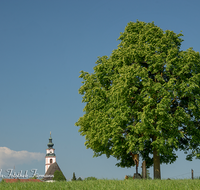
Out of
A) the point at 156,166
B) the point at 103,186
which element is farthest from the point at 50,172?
the point at 103,186

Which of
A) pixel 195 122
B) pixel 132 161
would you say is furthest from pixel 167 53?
pixel 132 161

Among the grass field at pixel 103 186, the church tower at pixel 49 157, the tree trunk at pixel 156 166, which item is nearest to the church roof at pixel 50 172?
the church tower at pixel 49 157

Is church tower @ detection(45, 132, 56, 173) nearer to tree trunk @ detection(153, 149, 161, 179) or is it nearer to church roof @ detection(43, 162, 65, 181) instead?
church roof @ detection(43, 162, 65, 181)

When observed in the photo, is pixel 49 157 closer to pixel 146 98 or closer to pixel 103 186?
pixel 146 98

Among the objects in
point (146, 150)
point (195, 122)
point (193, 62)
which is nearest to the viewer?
point (193, 62)

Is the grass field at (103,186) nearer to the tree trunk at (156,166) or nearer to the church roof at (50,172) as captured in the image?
the tree trunk at (156,166)

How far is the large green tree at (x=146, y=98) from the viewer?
892 inches

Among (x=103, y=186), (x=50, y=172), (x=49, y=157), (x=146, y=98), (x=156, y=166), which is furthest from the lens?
(x=49, y=157)

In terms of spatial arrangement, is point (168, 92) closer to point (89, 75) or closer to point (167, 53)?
point (167, 53)

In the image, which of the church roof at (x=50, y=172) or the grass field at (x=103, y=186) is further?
the church roof at (x=50, y=172)

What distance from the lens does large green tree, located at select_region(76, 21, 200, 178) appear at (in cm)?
2266

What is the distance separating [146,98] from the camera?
2238cm

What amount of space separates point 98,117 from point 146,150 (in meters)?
6.85

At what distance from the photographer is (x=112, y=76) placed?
89.3ft
